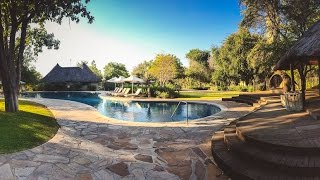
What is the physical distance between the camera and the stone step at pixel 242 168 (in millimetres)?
4902

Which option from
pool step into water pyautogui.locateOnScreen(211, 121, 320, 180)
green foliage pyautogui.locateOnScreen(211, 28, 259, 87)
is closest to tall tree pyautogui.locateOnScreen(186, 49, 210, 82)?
green foliage pyautogui.locateOnScreen(211, 28, 259, 87)

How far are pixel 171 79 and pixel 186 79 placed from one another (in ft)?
8.46

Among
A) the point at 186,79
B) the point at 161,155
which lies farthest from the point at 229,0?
the point at 186,79

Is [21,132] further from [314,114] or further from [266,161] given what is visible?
[314,114]

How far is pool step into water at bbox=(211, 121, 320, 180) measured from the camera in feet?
15.6

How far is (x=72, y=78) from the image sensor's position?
48969 millimetres

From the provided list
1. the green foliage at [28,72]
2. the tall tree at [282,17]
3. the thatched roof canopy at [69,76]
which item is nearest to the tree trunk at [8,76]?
the tall tree at [282,17]

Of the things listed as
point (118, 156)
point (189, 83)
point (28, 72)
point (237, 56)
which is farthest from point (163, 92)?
point (28, 72)

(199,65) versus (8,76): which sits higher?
(199,65)

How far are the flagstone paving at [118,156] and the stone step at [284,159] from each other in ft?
2.35

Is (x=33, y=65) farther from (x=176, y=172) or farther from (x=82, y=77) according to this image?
(x=176, y=172)

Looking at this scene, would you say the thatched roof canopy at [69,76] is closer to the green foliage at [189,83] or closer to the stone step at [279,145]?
the green foliage at [189,83]

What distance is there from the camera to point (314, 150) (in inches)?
197

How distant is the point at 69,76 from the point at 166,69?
16000mm
